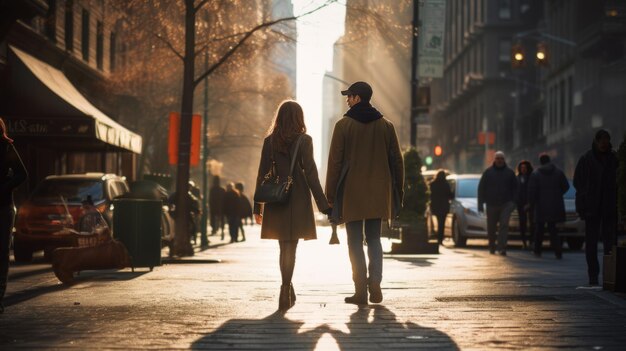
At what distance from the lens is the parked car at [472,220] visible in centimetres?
2372

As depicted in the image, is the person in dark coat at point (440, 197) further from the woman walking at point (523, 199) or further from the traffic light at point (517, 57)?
the traffic light at point (517, 57)

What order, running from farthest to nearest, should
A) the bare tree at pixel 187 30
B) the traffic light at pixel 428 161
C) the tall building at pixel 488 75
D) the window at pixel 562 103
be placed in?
the tall building at pixel 488 75 → the window at pixel 562 103 → the traffic light at pixel 428 161 → the bare tree at pixel 187 30

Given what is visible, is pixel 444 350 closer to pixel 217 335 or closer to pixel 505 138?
pixel 217 335

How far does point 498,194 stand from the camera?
845 inches

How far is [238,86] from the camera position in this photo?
159ft

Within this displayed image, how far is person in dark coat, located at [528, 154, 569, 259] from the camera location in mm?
19891

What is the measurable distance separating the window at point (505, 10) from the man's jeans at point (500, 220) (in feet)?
211

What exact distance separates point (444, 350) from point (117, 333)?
92.9 inches

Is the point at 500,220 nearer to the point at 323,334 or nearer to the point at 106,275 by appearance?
the point at 106,275

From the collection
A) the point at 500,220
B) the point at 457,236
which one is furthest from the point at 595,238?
the point at 457,236

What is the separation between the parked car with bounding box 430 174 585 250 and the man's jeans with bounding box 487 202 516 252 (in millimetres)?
2180

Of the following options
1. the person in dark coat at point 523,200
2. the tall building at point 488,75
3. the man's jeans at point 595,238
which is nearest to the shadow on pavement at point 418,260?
the person in dark coat at point 523,200

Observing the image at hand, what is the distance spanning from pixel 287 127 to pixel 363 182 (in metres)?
0.81

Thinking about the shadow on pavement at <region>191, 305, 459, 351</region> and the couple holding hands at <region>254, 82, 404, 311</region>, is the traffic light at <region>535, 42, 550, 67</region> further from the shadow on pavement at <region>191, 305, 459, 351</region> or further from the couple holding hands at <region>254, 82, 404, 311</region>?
the shadow on pavement at <region>191, 305, 459, 351</region>
